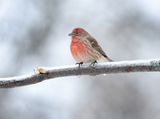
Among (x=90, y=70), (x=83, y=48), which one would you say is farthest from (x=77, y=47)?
(x=90, y=70)

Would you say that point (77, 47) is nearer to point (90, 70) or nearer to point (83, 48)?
point (83, 48)

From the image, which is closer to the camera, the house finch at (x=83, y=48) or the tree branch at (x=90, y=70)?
the tree branch at (x=90, y=70)

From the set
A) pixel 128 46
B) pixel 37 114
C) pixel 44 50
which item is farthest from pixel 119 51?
pixel 37 114

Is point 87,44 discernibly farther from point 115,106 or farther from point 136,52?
point 136,52

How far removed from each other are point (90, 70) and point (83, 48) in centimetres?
299

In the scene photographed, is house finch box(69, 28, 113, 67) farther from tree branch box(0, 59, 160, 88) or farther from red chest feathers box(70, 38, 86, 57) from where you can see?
tree branch box(0, 59, 160, 88)

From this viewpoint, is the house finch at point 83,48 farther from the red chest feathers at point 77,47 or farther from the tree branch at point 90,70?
→ the tree branch at point 90,70

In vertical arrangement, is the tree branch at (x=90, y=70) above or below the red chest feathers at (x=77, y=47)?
below

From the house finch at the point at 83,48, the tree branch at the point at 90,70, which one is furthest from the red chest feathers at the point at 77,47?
the tree branch at the point at 90,70

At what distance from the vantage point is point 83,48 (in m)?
7.18

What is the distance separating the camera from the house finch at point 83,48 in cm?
674

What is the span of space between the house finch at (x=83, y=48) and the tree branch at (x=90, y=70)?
2369 mm

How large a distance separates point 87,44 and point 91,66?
127 inches

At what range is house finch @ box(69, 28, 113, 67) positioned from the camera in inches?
265
